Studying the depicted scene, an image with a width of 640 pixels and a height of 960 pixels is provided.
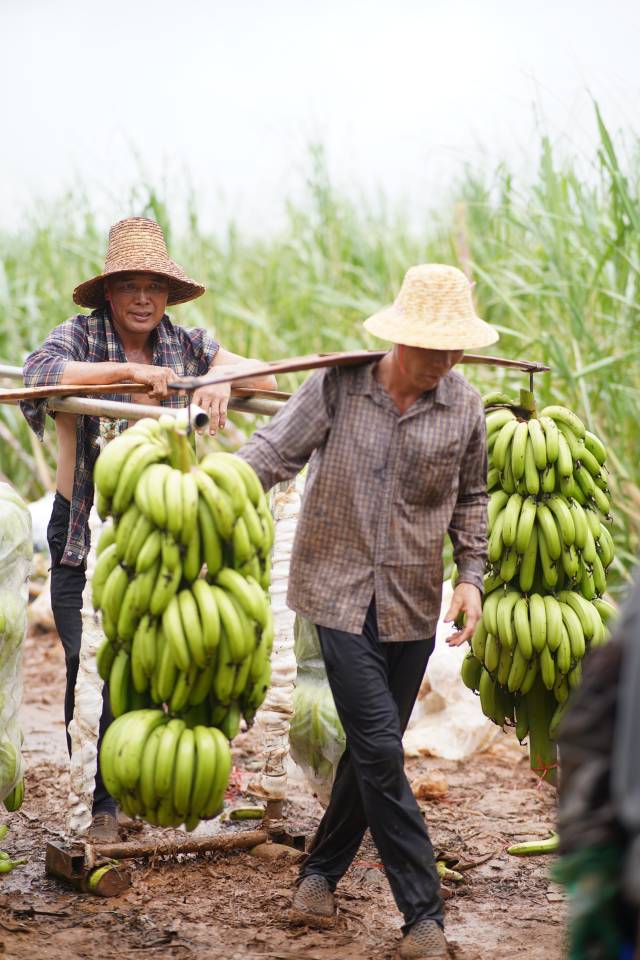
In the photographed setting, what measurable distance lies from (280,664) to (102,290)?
1531 millimetres

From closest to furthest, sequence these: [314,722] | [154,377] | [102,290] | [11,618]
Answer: [11,618] < [154,377] < [314,722] < [102,290]

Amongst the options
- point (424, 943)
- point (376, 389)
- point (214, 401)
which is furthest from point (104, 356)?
point (424, 943)

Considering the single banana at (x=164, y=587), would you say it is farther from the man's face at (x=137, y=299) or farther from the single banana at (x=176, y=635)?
the man's face at (x=137, y=299)

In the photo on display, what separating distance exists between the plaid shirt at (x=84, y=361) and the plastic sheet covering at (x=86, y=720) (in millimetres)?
154

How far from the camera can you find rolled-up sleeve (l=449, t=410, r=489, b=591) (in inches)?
137

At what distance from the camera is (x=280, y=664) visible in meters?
4.23

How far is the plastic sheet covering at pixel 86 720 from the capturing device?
395cm

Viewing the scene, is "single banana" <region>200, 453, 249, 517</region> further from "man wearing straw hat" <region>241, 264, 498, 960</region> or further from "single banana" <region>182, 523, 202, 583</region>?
"man wearing straw hat" <region>241, 264, 498, 960</region>

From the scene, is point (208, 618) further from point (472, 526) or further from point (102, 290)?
point (102, 290)

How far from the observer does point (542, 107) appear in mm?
6254

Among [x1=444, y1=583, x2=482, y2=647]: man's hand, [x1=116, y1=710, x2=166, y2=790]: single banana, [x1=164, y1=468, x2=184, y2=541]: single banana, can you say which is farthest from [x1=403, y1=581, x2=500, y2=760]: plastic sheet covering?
[x1=164, y1=468, x2=184, y2=541]: single banana

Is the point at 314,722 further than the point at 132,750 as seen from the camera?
Yes

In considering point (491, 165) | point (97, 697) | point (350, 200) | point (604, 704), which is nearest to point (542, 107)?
point (491, 165)

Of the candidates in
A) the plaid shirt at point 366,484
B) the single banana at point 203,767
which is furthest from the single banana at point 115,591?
the plaid shirt at point 366,484
